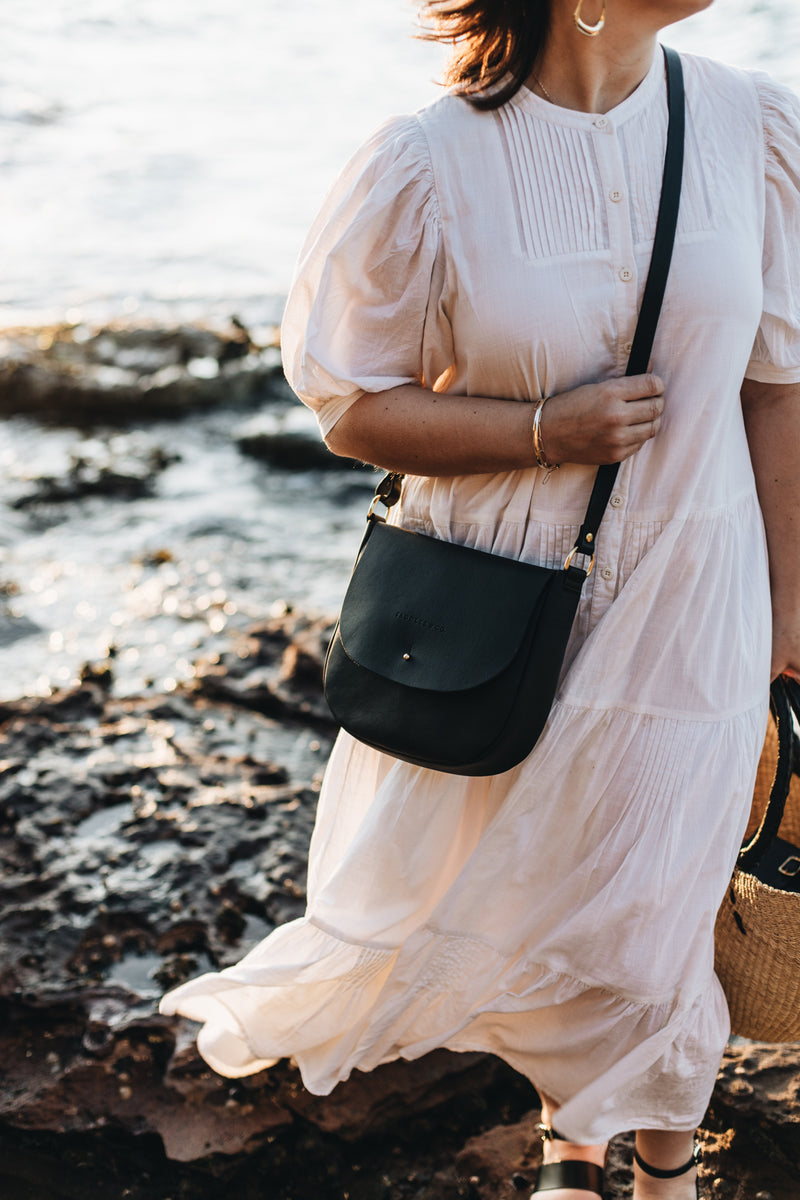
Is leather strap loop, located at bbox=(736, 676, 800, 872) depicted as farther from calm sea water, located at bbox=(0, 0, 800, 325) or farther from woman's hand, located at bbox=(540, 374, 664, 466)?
calm sea water, located at bbox=(0, 0, 800, 325)

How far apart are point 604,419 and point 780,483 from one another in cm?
37

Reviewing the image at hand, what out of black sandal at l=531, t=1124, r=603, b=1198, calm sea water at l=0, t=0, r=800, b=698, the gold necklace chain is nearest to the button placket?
the gold necklace chain

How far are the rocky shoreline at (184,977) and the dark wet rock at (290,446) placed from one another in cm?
247

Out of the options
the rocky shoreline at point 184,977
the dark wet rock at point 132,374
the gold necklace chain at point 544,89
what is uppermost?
the gold necklace chain at point 544,89

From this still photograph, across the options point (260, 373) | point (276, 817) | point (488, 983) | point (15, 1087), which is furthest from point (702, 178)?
point (260, 373)

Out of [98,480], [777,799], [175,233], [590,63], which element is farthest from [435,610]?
[175,233]

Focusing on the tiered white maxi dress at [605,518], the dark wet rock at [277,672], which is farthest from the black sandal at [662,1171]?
the dark wet rock at [277,672]

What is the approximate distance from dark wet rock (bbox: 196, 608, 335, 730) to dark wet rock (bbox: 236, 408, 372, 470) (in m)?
2.33

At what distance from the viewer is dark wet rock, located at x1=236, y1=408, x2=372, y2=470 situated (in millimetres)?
5672

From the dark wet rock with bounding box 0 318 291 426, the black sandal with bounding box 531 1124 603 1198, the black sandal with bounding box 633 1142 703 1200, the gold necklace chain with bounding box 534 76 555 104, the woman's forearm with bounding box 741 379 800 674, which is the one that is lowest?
the dark wet rock with bounding box 0 318 291 426

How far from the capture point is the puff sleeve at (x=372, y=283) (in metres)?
1.39

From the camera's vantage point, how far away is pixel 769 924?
5.20 ft

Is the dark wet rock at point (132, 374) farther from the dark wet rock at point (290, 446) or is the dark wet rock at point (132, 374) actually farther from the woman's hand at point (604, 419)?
the woman's hand at point (604, 419)

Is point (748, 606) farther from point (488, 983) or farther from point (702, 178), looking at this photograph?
point (488, 983)
